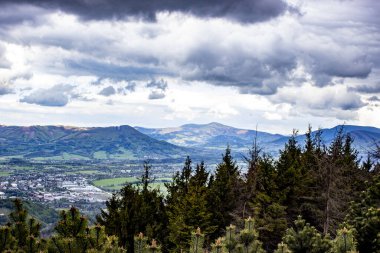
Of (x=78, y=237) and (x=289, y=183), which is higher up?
(x=78, y=237)

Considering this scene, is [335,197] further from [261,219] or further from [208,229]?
[208,229]

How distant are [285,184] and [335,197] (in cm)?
852

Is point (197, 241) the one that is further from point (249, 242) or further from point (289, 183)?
point (289, 183)

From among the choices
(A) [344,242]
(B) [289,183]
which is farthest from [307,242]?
(B) [289,183]

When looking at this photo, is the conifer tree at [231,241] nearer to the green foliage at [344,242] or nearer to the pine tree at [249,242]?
the pine tree at [249,242]

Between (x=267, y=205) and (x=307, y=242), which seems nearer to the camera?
(x=307, y=242)

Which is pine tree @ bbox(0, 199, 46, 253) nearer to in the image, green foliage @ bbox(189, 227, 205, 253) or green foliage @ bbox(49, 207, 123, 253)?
green foliage @ bbox(49, 207, 123, 253)

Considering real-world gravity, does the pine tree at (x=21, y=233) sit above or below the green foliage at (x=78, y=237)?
below

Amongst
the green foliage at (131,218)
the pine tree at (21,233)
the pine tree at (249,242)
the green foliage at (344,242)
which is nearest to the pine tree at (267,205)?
the green foliage at (131,218)

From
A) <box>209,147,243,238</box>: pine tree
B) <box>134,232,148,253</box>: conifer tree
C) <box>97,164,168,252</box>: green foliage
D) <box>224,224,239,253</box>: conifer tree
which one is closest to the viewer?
<box>134,232,148,253</box>: conifer tree

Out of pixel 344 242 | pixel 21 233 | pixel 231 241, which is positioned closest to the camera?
pixel 231 241

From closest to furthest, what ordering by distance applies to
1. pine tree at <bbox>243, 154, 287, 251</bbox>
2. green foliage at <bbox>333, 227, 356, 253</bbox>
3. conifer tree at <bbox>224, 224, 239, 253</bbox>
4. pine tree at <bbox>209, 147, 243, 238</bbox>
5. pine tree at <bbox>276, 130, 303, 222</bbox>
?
conifer tree at <bbox>224, 224, 239, 253</bbox> → green foliage at <bbox>333, 227, 356, 253</bbox> → pine tree at <bbox>243, 154, 287, 251</bbox> → pine tree at <bbox>276, 130, 303, 222</bbox> → pine tree at <bbox>209, 147, 243, 238</bbox>

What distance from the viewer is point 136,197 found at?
4125 cm

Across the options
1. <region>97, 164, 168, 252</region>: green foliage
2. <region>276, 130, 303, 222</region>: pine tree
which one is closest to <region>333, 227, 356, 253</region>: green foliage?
<region>276, 130, 303, 222</region>: pine tree
